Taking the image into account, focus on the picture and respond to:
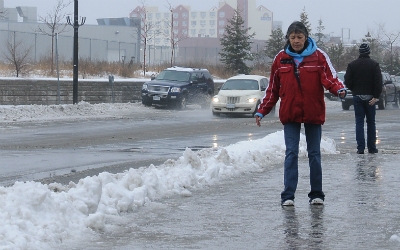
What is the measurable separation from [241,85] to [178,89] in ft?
14.1

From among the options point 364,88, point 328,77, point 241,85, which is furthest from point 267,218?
point 241,85

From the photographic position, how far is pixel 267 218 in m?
7.09

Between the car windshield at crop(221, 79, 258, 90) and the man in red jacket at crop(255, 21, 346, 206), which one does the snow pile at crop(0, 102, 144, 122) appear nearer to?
the car windshield at crop(221, 79, 258, 90)

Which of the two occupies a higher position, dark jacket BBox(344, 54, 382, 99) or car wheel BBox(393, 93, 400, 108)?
dark jacket BBox(344, 54, 382, 99)

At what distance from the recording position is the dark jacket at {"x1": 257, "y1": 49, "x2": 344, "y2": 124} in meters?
7.54

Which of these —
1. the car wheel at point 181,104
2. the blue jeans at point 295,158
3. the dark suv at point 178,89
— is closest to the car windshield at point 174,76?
the dark suv at point 178,89

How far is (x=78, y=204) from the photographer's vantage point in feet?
21.8

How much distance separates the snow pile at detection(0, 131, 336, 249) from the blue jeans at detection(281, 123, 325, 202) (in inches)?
44.4

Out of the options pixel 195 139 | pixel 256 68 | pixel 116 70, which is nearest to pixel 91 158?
pixel 195 139

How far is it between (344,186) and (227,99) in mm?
19288

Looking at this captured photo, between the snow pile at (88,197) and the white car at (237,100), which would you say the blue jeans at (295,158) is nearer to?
the snow pile at (88,197)

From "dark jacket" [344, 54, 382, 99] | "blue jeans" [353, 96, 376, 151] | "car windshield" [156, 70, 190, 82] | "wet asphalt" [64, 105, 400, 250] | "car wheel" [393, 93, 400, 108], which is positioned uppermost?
"dark jacket" [344, 54, 382, 99]

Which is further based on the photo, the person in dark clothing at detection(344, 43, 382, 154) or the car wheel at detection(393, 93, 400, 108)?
the car wheel at detection(393, 93, 400, 108)

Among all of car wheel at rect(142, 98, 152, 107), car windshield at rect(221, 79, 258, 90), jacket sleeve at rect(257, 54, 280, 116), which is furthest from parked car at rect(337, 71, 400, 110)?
jacket sleeve at rect(257, 54, 280, 116)
